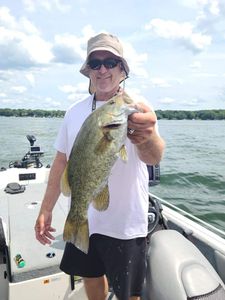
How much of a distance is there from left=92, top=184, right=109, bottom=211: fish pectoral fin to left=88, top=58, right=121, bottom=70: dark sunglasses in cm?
96

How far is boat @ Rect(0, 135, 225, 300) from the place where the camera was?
97.7 inches

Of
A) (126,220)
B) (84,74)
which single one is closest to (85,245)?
(126,220)

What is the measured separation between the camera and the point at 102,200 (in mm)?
1992

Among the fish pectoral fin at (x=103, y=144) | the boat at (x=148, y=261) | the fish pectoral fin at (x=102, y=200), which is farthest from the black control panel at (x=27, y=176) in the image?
the fish pectoral fin at (x=103, y=144)

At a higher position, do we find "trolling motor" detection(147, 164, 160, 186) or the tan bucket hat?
the tan bucket hat

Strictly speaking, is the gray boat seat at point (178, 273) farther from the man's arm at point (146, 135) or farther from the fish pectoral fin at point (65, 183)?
the fish pectoral fin at point (65, 183)

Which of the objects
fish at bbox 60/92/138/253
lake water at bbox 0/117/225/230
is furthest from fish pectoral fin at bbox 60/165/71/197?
lake water at bbox 0/117/225/230

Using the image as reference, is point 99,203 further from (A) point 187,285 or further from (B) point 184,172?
(B) point 184,172

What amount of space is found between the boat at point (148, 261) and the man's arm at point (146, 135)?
3.07 ft

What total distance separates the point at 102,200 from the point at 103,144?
0.38 meters

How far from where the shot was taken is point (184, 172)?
44.3ft

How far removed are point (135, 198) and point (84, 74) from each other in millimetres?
1103

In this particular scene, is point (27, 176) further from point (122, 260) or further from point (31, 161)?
point (122, 260)

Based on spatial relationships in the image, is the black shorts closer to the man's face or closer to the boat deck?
the boat deck
